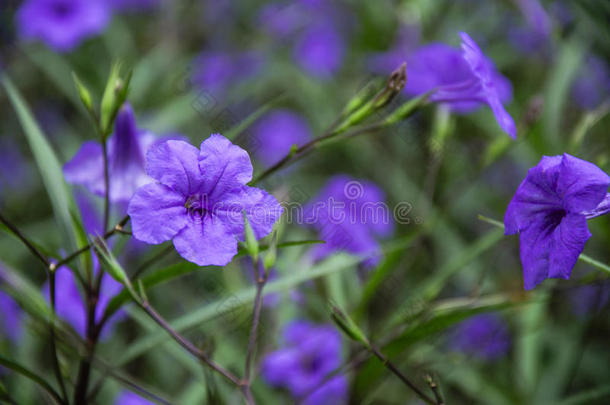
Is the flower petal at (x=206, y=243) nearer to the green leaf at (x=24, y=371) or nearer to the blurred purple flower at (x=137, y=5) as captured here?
the green leaf at (x=24, y=371)

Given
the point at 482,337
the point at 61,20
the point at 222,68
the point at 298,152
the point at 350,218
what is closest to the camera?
the point at 298,152

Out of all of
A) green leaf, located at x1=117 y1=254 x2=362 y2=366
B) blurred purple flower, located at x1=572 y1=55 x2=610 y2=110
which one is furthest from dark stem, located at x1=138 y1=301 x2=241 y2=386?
blurred purple flower, located at x1=572 y1=55 x2=610 y2=110

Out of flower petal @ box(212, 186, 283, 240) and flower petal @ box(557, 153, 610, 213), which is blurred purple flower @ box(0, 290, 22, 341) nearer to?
flower petal @ box(212, 186, 283, 240)

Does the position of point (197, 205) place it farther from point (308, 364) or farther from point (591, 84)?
point (591, 84)

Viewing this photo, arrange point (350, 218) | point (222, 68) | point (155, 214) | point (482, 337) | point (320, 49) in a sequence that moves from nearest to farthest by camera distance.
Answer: point (155, 214) → point (350, 218) → point (482, 337) → point (222, 68) → point (320, 49)

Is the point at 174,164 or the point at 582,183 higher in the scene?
the point at 174,164

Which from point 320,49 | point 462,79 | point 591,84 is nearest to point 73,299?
point 462,79
